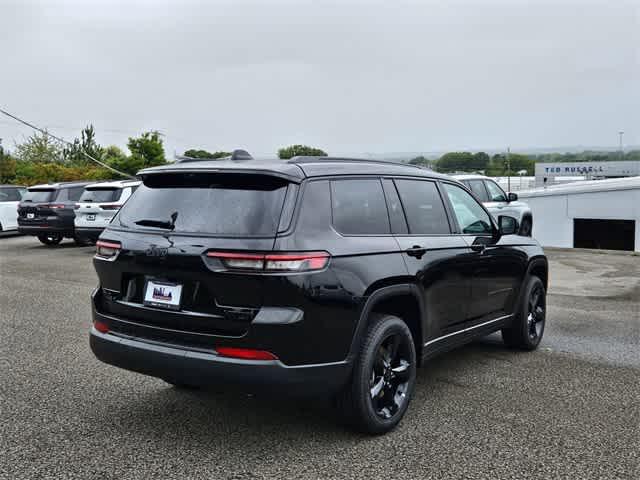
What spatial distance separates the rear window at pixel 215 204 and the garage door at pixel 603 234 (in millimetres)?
21830

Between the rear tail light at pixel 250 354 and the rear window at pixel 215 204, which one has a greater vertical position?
the rear window at pixel 215 204

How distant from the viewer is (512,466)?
3758 mm

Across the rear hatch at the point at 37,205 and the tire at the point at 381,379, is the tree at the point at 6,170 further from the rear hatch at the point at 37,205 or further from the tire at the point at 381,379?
the tire at the point at 381,379

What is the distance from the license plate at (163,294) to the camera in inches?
153

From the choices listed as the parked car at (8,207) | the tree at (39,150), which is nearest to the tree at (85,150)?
the tree at (39,150)

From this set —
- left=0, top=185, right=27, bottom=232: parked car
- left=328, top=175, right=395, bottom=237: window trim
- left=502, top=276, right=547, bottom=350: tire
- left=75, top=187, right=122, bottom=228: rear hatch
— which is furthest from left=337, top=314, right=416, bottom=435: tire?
left=0, top=185, right=27, bottom=232: parked car

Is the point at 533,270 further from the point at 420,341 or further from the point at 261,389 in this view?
the point at 261,389

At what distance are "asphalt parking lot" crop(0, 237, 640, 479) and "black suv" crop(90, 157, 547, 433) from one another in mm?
340

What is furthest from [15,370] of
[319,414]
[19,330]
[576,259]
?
[576,259]

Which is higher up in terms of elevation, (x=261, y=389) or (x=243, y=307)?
(x=243, y=307)

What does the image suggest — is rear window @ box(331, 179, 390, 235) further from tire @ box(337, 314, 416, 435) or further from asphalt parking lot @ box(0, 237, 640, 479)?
asphalt parking lot @ box(0, 237, 640, 479)

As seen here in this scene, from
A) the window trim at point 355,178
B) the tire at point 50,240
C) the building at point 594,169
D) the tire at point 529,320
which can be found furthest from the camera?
the building at point 594,169

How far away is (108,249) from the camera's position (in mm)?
4305

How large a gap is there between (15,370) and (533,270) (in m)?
4.86
